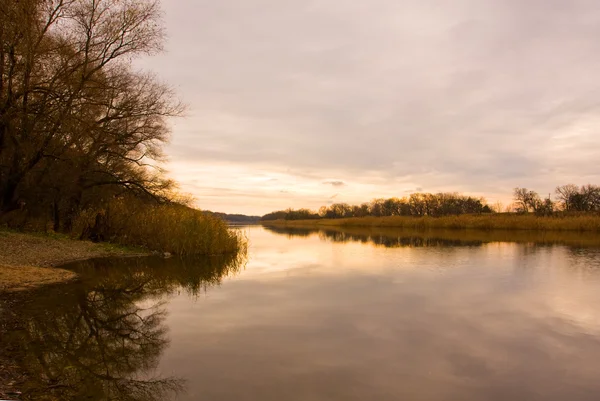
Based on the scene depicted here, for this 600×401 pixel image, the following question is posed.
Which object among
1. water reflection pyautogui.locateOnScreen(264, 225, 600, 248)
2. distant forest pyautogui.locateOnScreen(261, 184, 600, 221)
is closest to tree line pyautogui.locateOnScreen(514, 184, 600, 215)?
distant forest pyautogui.locateOnScreen(261, 184, 600, 221)

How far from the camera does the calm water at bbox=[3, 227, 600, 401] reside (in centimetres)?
519

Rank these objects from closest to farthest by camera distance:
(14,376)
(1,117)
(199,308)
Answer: (14,376)
(199,308)
(1,117)

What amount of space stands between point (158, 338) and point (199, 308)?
2370mm

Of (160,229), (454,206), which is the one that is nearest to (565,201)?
(454,206)

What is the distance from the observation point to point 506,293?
11.0m

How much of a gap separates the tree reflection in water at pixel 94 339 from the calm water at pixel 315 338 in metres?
0.03

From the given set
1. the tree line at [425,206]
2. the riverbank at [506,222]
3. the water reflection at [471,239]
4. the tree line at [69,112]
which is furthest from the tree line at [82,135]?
the tree line at [425,206]

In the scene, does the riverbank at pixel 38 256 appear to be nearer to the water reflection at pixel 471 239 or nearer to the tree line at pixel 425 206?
the water reflection at pixel 471 239

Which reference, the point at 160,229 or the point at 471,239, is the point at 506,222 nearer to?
the point at 471,239

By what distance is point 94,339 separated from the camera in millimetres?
6898

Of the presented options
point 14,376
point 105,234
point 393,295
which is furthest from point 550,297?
point 105,234

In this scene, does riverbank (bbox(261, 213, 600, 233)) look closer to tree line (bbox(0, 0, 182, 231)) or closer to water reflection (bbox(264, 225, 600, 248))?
water reflection (bbox(264, 225, 600, 248))

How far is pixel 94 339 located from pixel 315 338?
3.83m

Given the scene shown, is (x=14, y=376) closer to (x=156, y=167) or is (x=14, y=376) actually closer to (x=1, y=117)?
(x=1, y=117)
